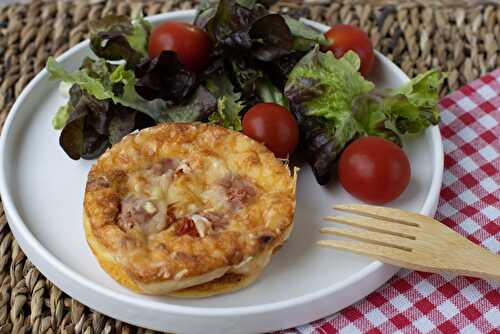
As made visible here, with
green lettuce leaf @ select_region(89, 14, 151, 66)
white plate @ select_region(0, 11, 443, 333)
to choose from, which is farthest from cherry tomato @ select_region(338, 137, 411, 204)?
green lettuce leaf @ select_region(89, 14, 151, 66)

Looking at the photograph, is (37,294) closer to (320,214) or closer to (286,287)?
(286,287)

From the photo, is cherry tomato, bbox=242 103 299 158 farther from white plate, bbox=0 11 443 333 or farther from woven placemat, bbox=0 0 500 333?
woven placemat, bbox=0 0 500 333

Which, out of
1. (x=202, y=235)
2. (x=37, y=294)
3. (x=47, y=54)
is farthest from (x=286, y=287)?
(x=47, y=54)

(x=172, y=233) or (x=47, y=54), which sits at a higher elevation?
(x=172, y=233)

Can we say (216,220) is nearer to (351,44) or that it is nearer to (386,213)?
(386,213)

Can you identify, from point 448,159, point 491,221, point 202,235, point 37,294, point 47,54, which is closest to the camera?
point 202,235

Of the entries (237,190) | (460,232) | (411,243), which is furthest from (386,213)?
(237,190)

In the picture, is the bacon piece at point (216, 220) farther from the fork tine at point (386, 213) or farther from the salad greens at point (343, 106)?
the salad greens at point (343, 106)

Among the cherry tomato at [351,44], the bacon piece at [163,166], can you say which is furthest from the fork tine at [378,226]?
the cherry tomato at [351,44]
